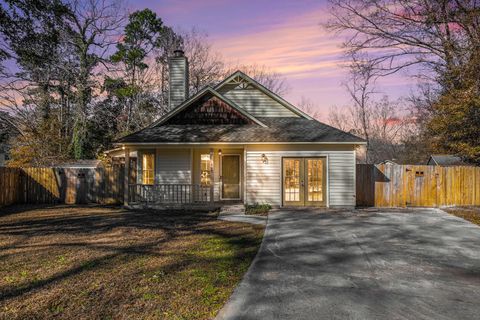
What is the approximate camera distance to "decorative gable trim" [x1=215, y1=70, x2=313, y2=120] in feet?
54.2

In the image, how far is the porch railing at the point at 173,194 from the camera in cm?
1387

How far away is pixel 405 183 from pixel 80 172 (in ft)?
51.5

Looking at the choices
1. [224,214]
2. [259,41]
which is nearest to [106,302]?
[224,214]

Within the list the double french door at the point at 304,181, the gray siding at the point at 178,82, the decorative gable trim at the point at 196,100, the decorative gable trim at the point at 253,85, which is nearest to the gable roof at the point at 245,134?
the decorative gable trim at the point at 196,100

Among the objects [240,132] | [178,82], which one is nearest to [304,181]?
A: [240,132]

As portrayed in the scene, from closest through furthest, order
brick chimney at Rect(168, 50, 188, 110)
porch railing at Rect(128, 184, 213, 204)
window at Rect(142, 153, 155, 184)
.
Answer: porch railing at Rect(128, 184, 213, 204) → window at Rect(142, 153, 155, 184) → brick chimney at Rect(168, 50, 188, 110)

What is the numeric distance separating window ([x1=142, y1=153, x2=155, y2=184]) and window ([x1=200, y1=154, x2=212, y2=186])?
7.07 ft

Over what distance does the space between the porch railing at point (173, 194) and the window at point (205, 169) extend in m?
0.40

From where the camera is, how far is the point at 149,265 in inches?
232

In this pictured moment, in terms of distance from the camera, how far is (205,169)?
14844mm

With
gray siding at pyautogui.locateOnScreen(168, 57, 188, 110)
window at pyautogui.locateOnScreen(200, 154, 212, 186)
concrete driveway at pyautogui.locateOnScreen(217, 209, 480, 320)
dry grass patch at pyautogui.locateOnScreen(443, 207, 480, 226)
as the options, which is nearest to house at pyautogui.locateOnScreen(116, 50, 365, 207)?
window at pyautogui.locateOnScreen(200, 154, 212, 186)

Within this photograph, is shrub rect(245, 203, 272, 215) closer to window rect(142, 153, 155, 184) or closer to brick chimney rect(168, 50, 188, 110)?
window rect(142, 153, 155, 184)

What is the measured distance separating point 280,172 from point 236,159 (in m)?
2.43

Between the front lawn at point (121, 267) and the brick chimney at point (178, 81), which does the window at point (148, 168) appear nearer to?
the brick chimney at point (178, 81)
